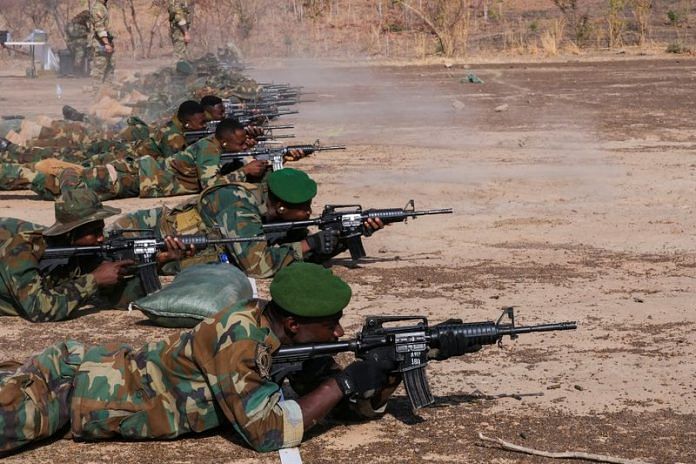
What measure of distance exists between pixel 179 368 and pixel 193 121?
27.9 feet

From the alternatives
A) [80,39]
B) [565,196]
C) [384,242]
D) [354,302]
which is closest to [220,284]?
[354,302]

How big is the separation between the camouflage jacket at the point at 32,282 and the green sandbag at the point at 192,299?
380 millimetres

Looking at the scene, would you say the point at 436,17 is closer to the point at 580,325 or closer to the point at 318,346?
the point at 580,325

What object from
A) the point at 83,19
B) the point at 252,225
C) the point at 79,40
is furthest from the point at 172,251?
the point at 79,40

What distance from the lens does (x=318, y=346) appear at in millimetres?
5074

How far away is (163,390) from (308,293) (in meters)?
0.80

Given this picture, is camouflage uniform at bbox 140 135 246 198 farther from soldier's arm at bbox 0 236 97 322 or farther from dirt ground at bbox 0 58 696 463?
soldier's arm at bbox 0 236 97 322

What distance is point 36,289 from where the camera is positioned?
7434mm

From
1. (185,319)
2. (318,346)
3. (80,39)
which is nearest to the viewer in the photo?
(318,346)

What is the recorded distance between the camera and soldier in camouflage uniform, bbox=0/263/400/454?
4.95 m

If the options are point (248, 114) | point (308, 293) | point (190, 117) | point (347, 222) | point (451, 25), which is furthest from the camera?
point (451, 25)

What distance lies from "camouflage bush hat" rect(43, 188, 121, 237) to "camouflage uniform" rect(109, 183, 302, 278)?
1060 mm

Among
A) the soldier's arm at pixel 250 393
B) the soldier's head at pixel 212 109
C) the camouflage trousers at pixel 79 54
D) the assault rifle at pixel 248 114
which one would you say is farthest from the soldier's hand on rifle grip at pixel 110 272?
the camouflage trousers at pixel 79 54

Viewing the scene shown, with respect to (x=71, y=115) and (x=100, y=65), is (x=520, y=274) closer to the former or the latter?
(x=71, y=115)
